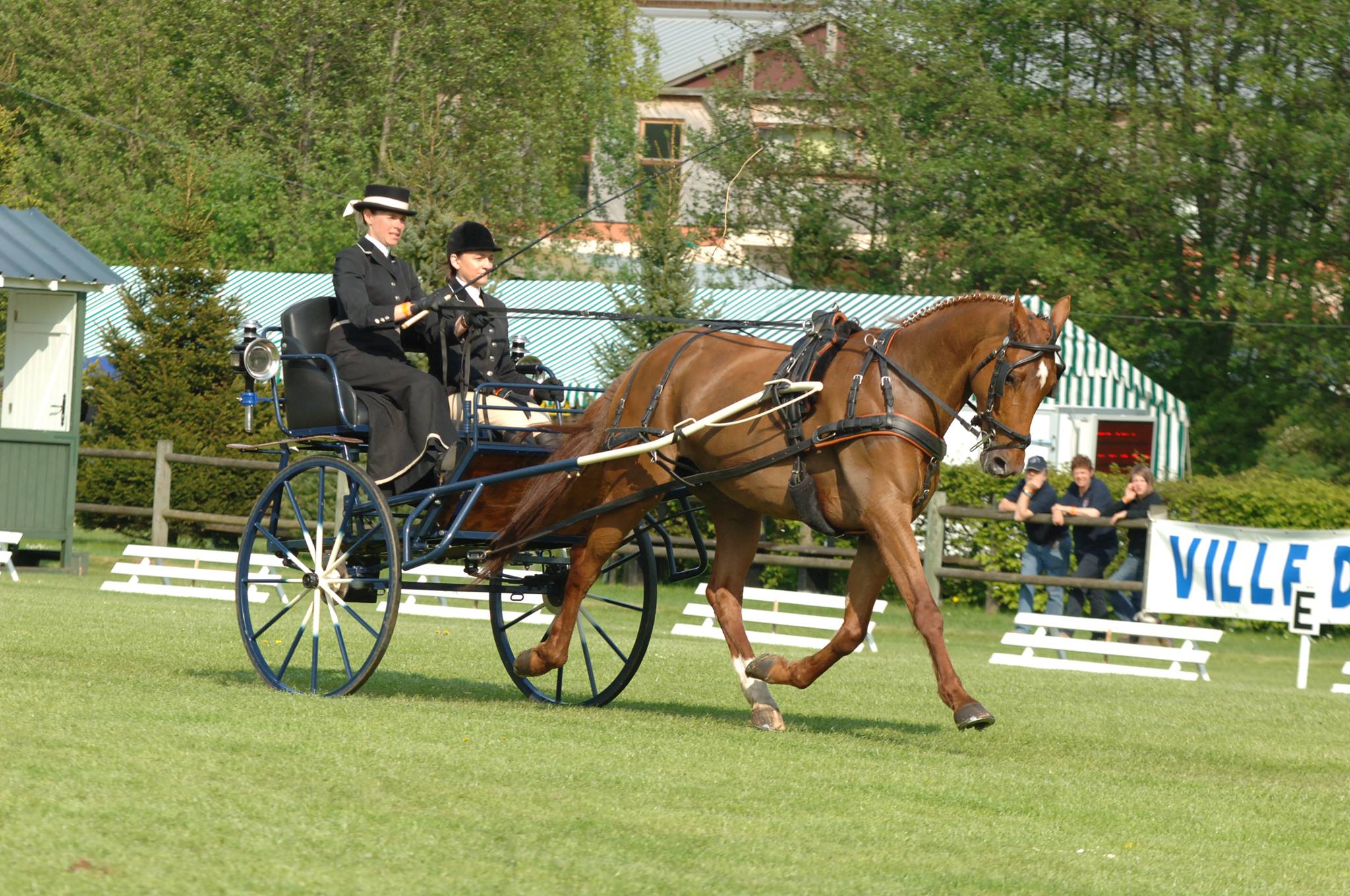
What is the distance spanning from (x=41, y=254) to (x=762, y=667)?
11.5m

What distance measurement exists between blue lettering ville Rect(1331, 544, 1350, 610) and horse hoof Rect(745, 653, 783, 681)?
7.70m

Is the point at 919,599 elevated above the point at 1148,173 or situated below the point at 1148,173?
below

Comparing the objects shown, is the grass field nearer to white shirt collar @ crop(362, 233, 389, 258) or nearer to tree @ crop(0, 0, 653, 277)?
white shirt collar @ crop(362, 233, 389, 258)

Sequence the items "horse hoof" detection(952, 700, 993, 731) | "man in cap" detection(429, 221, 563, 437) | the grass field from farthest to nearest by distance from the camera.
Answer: "man in cap" detection(429, 221, 563, 437)
"horse hoof" detection(952, 700, 993, 731)
the grass field

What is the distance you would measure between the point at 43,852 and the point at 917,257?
95.3 ft

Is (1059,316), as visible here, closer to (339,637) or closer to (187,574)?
(339,637)

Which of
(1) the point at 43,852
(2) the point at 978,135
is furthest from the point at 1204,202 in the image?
(1) the point at 43,852

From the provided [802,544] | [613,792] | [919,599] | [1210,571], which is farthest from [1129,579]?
[613,792]

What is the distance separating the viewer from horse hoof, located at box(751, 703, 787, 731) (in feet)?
26.8

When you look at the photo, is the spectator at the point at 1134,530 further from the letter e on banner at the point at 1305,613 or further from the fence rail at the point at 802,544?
the letter e on banner at the point at 1305,613

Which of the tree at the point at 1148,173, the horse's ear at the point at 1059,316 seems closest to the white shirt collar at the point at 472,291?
the horse's ear at the point at 1059,316

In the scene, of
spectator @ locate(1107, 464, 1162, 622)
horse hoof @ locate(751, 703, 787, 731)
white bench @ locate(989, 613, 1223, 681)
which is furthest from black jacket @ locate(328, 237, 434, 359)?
spectator @ locate(1107, 464, 1162, 622)

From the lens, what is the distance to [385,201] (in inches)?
354

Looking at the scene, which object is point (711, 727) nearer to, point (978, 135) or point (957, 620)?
point (957, 620)
